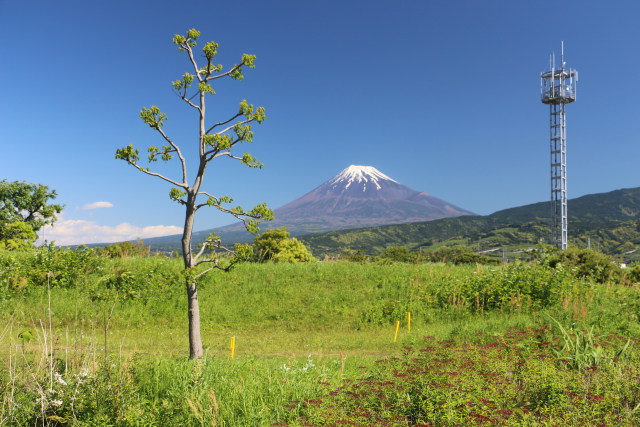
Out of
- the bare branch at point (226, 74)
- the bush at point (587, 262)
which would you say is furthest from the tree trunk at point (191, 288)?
the bush at point (587, 262)

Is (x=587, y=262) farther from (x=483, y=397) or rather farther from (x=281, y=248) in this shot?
(x=483, y=397)

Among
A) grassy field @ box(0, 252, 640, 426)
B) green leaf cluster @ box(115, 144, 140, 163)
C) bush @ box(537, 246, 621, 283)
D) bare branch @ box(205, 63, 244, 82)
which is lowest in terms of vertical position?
grassy field @ box(0, 252, 640, 426)

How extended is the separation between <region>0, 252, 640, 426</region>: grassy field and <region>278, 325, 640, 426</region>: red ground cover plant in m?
0.03

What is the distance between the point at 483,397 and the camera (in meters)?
4.58

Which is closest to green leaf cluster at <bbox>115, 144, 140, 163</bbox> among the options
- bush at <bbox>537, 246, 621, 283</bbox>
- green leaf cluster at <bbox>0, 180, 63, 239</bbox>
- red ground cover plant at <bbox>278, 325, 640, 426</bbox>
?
red ground cover plant at <bbox>278, 325, 640, 426</bbox>

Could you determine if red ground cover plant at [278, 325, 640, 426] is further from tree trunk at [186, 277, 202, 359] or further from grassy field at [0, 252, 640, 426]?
tree trunk at [186, 277, 202, 359]

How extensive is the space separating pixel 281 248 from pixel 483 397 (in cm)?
2248

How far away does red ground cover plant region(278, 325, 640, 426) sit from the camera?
4.27m

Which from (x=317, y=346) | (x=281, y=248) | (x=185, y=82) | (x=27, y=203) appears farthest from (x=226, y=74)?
(x=27, y=203)

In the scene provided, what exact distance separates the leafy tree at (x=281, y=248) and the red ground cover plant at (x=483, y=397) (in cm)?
1951

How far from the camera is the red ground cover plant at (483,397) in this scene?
4.27m

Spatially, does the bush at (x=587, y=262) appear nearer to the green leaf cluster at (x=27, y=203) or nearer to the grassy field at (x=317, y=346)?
the grassy field at (x=317, y=346)

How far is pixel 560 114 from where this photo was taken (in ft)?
180

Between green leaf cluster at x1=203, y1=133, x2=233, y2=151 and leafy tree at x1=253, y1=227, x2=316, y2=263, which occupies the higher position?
green leaf cluster at x1=203, y1=133, x2=233, y2=151
